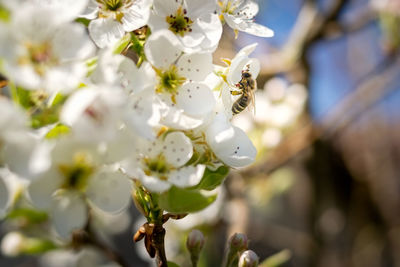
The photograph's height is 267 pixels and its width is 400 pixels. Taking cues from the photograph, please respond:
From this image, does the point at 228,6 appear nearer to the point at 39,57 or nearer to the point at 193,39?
the point at 193,39

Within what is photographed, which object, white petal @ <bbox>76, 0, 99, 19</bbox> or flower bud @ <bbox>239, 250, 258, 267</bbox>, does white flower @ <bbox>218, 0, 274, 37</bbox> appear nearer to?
white petal @ <bbox>76, 0, 99, 19</bbox>

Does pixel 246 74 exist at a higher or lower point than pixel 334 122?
higher

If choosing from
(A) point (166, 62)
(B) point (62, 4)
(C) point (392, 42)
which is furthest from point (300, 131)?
(B) point (62, 4)

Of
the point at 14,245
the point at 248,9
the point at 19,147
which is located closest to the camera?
the point at 19,147

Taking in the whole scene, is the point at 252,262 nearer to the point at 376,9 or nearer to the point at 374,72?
the point at 376,9

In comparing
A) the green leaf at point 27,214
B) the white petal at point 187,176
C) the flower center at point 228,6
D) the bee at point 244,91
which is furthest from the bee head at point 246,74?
the green leaf at point 27,214

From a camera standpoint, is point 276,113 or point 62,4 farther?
point 276,113

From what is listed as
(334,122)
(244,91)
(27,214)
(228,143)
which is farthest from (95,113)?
(334,122)
